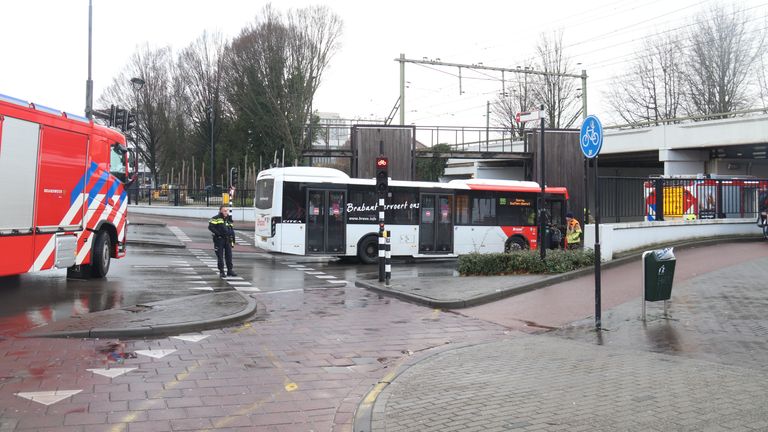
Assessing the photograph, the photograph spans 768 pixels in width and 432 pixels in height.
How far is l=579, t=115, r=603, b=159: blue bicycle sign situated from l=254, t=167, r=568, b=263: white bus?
467 inches

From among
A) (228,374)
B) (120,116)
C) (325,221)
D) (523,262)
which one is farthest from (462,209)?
(228,374)

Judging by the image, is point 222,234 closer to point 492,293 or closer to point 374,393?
point 492,293

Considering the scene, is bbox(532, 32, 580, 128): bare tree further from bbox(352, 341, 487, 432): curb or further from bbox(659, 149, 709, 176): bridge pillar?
bbox(352, 341, 487, 432): curb

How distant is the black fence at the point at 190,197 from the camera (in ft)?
150

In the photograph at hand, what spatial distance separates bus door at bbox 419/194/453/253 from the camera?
2191 centimetres

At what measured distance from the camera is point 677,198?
20344 millimetres

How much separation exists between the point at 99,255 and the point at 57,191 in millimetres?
2432

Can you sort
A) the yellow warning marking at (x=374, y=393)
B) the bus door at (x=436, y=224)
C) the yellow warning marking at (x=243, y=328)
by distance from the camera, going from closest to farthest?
the yellow warning marking at (x=374, y=393)
the yellow warning marking at (x=243, y=328)
the bus door at (x=436, y=224)

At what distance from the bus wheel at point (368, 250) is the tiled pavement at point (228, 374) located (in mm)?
10582

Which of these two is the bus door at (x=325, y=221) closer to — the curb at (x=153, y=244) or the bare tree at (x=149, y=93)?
the curb at (x=153, y=244)

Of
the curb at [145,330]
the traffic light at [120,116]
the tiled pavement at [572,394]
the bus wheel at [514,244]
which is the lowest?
the tiled pavement at [572,394]

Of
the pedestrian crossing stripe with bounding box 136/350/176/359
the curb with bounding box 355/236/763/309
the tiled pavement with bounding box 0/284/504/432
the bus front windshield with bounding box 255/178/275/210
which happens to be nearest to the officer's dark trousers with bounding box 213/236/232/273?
the curb with bounding box 355/236/763/309

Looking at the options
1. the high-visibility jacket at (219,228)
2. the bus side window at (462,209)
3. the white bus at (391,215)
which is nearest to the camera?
the high-visibility jacket at (219,228)

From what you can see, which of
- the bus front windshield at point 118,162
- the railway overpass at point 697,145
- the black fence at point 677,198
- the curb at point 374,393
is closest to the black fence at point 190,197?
the railway overpass at point 697,145
